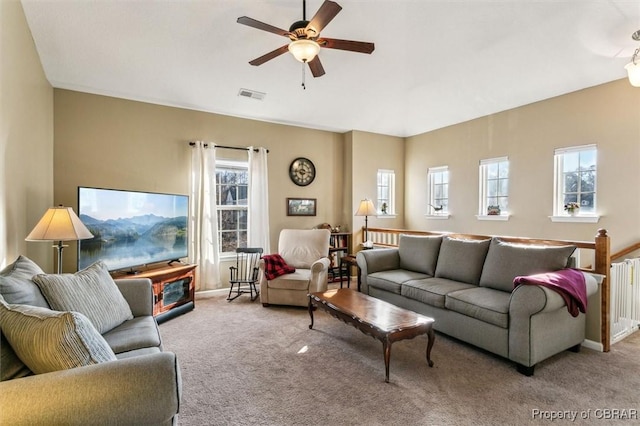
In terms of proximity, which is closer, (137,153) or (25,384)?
(25,384)

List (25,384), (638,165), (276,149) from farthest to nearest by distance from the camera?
1. (276,149)
2. (638,165)
3. (25,384)

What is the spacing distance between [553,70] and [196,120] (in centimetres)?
475

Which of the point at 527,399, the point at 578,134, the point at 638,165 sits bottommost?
the point at 527,399

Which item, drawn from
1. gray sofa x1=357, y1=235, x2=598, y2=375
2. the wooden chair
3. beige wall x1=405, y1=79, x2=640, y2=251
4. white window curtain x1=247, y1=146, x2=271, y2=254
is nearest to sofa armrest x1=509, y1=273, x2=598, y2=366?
gray sofa x1=357, y1=235, x2=598, y2=375

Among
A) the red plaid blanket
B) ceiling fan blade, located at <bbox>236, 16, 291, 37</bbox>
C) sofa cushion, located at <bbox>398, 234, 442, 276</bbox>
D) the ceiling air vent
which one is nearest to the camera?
ceiling fan blade, located at <bbox>236, 16, 291, 37</bbox>

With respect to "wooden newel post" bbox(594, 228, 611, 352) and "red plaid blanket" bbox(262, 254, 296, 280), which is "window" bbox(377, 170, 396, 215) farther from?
"wooden newel post" bbox(594, 228, 611, 352)

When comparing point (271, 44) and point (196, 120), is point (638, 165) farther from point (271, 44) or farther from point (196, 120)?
point (196, 120)

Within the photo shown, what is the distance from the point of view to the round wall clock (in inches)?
219

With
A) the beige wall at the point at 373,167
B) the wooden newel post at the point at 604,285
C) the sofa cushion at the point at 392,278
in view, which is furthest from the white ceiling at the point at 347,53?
the sofa cushion at the point at 392,278

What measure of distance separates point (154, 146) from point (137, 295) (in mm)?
2728

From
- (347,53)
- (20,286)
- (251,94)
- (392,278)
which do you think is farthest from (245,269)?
(20,286)

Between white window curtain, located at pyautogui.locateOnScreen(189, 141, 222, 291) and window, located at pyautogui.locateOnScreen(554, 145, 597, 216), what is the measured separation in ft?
15.8

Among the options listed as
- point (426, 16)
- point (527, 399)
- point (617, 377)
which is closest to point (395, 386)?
point (527, 399)

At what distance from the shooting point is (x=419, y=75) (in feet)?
14.0
